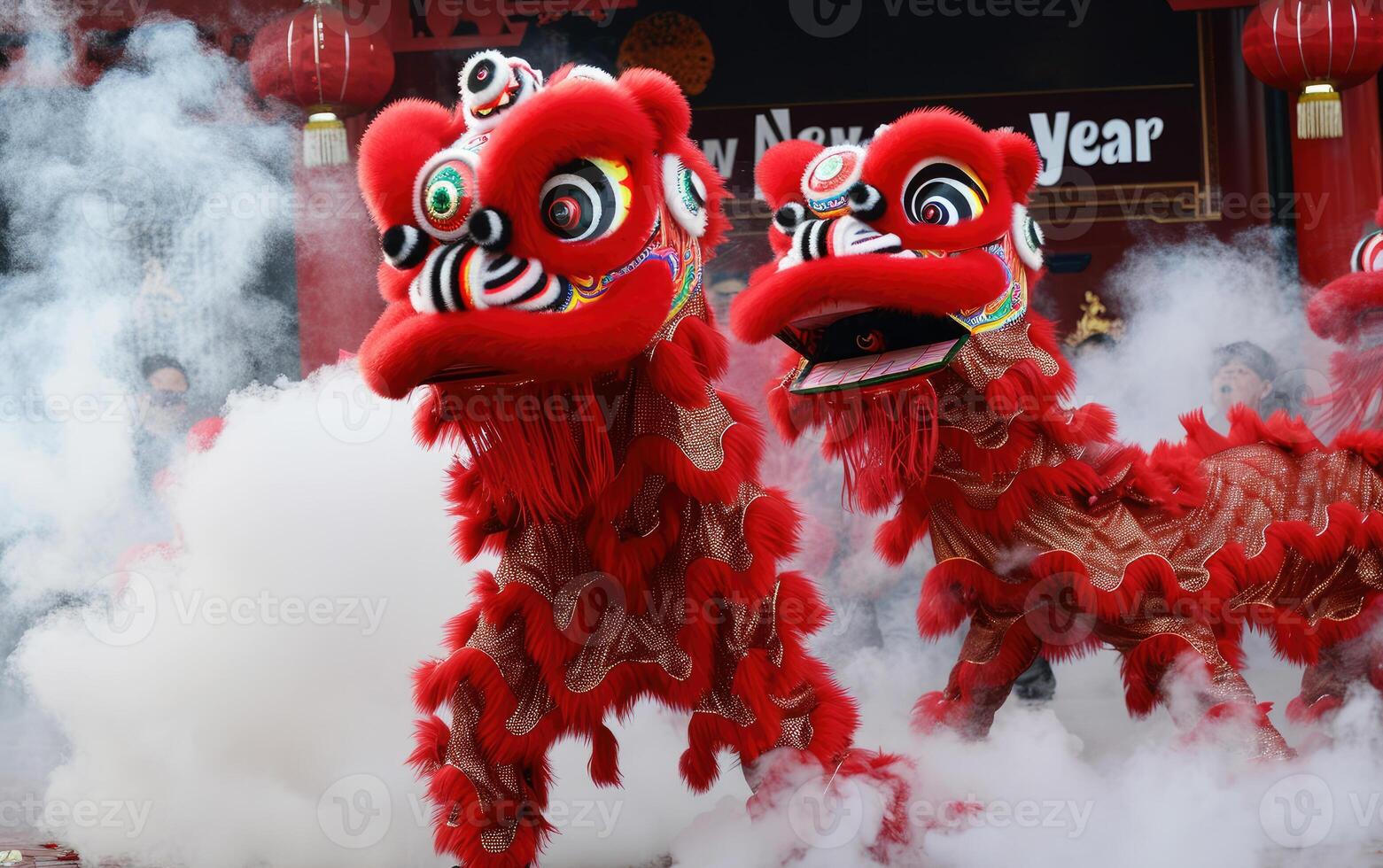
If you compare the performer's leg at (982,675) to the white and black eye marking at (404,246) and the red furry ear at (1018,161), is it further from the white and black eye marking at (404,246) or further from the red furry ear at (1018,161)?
the white and black eye marking at (404,246)

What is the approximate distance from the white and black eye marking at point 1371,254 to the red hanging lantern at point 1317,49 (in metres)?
1.32

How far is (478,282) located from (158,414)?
8.91 feet

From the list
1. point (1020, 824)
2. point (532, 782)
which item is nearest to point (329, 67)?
point (532, 782)

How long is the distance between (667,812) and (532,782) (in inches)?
18.5

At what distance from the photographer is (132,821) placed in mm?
2723

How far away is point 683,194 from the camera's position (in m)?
2.23

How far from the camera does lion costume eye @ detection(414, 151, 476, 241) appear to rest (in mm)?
2055

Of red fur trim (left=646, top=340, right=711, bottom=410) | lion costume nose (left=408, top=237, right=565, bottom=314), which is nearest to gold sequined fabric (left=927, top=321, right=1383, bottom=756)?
red fur trim (left=646, top=340, right=711, bottom=410)

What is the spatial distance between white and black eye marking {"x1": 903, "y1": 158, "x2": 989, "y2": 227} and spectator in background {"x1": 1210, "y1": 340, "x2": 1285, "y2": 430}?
1783mm

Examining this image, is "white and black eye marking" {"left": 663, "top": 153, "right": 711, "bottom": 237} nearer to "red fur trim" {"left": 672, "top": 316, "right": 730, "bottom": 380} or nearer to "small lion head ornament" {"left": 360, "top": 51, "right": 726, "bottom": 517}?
"small lion head ornament" {"left": 360, "top": 51, "right": 726, "bottom": 517}

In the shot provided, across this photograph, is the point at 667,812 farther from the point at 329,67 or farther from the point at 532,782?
the point at 329,67

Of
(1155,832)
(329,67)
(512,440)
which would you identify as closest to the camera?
(512,440)

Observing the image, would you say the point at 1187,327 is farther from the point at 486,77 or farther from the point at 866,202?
the point at 486,77

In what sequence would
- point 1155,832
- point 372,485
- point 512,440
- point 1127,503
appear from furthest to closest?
point 372,485 → point 1127,503 → point 1155,832 → point 512,440
